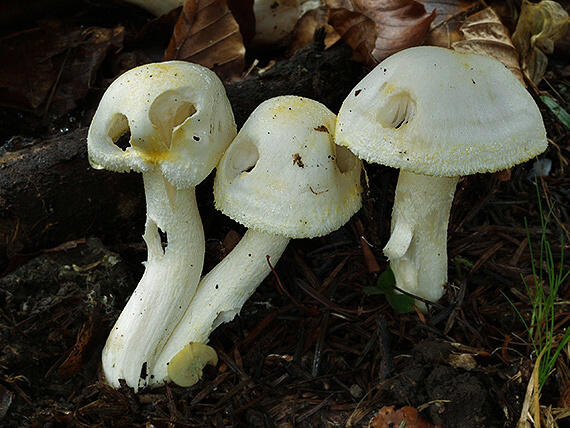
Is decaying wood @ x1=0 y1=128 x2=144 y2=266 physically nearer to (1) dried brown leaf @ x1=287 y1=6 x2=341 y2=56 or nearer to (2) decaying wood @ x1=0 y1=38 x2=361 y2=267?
(2) decaying wood @ x1=0 y1=38 x2=361 y2=267

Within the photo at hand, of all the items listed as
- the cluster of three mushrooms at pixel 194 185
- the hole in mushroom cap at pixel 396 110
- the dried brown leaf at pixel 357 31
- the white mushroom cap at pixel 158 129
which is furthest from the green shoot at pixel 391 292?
the dried brown leaf at pixel 357 31

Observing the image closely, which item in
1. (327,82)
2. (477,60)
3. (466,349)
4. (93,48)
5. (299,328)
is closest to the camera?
(477,60)

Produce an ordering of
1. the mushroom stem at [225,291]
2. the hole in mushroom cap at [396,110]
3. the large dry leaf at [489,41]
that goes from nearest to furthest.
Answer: the hole in mushroom cap at [396,110] → the mushroom stem at [225,291] → the large dry leaf at [489,41]

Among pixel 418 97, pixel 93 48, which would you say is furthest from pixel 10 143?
pixel 418 97

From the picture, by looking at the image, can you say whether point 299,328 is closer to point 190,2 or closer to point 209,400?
point 209,400

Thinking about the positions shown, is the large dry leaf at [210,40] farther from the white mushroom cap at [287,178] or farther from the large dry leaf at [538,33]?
the large dry leaf at [538,33]

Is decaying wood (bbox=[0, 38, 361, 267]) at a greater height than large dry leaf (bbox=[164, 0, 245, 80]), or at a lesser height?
lesser

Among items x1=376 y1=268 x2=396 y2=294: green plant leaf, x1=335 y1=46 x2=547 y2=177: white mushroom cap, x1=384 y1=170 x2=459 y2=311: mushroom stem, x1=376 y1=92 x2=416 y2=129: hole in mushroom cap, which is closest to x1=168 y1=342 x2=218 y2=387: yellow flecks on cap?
x1=376 y1=268 x2=396 y2=294: green plant leaf
